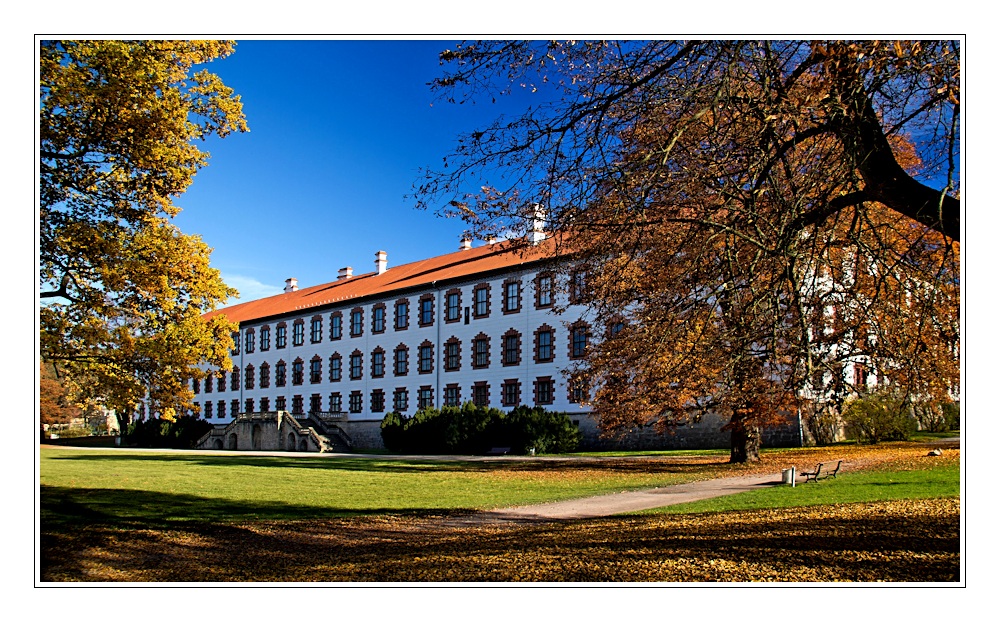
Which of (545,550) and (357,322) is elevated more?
(357,322)

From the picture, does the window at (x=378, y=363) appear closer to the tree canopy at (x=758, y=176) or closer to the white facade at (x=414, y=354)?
the white facade at (x=414, y=354)

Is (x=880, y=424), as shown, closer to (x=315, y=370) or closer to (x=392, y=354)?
(x=392, y=354)

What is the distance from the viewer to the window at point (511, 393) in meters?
40.8

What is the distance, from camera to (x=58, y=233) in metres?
11.1

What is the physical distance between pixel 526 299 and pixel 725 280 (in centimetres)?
3137

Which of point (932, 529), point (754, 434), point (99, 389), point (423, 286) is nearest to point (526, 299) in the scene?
point (423, 286)

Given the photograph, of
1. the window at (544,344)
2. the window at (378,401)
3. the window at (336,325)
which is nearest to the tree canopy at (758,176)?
the window at (544,344)

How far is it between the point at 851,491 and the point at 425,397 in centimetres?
3285

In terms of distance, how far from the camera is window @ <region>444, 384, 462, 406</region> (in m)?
44.1

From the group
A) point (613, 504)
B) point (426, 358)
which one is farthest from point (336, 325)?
point (613, 504)

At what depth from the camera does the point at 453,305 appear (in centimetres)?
4484

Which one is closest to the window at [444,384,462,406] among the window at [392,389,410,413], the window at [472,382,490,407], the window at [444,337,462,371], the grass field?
the window at [444,337,462,371]

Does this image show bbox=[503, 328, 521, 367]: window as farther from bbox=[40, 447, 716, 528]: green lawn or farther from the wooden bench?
the wooden bench

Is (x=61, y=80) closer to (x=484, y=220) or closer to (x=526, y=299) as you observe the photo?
(x=484, y=220)
